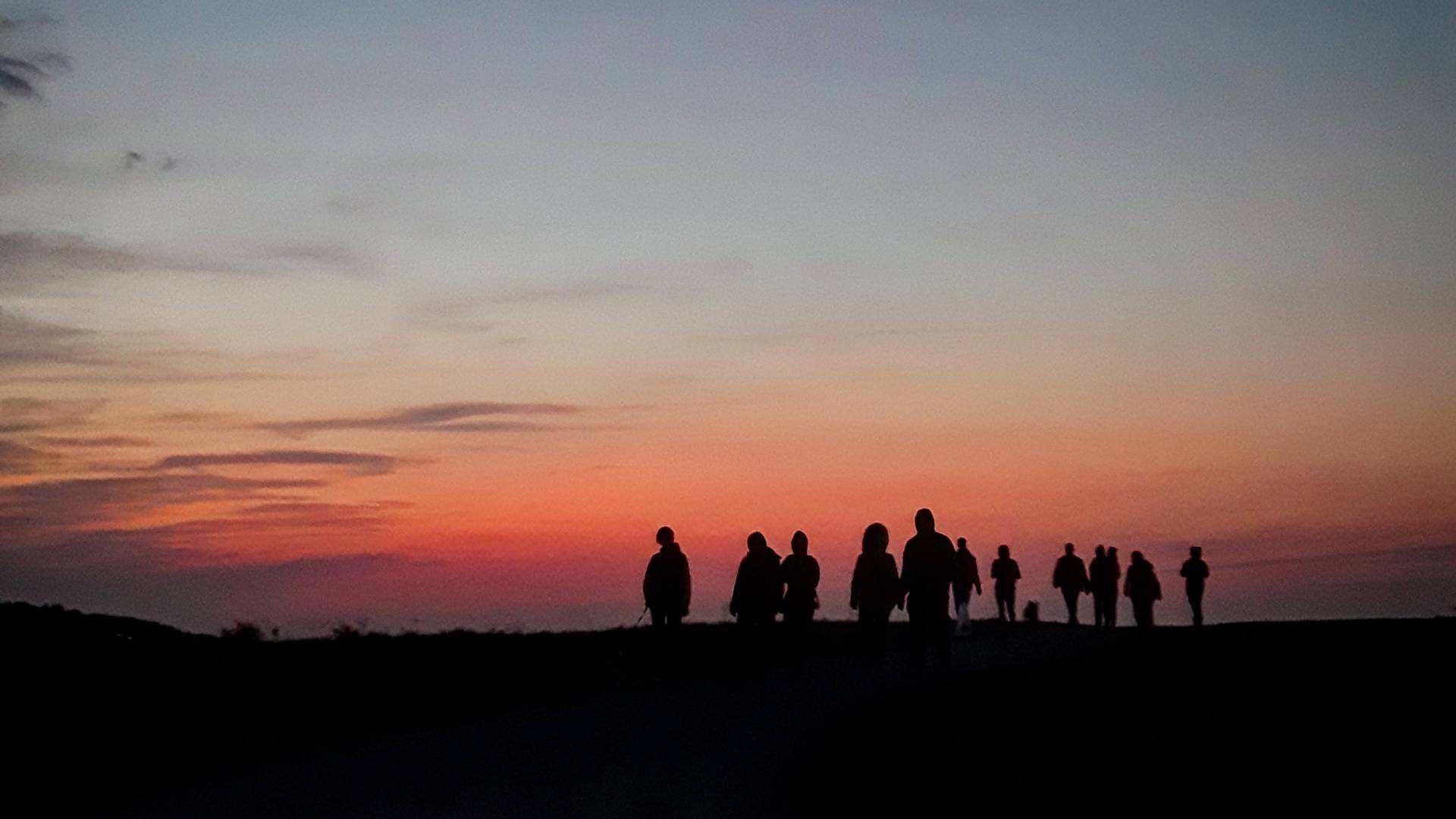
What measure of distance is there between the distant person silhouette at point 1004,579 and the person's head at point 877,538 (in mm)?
13818

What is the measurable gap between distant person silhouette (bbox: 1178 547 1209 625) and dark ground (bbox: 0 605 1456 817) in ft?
31.4

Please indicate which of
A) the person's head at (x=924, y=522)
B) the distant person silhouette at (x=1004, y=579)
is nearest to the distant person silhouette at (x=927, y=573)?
the person's head at (x=924, y=522)

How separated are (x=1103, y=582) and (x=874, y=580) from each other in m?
15.0

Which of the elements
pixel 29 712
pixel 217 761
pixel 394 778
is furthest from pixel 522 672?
pixel 394 778

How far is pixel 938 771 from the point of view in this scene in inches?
603

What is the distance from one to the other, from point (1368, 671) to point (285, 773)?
1240 centimetres

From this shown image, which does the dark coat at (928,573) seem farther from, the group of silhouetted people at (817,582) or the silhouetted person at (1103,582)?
the silhouetted person at (1103,582)

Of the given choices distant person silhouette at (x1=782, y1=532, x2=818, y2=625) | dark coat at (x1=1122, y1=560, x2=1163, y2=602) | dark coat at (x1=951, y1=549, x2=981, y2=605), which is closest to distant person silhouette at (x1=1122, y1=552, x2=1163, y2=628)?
dark coat at (x1=1122, y1=560, x2=1163, y2=602)

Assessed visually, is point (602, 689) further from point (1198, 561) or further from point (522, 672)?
point (1198, 561)

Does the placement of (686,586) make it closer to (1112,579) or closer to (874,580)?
(874,580)

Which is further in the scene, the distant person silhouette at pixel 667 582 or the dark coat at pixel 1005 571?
the dark coat at pixel 1005 571

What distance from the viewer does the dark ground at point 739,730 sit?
563 inches

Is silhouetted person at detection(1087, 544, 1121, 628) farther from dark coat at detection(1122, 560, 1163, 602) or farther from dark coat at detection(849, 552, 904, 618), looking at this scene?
dark coat at detection(849, 552, 904, 618)

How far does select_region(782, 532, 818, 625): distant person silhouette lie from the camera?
1070 inches
